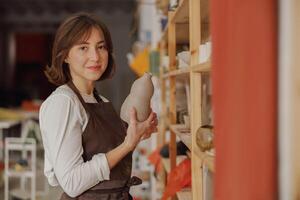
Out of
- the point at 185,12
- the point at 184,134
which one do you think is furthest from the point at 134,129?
the point at 185,12

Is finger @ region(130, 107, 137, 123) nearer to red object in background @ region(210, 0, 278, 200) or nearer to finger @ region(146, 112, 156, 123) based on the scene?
finger @ region(146, 112, 156, 123)

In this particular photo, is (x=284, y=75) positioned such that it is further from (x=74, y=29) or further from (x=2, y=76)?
(x=2, y=76)

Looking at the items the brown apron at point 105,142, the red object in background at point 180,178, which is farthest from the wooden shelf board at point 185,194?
the brown apron at point 105,142

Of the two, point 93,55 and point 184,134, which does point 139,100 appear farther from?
point 184,134

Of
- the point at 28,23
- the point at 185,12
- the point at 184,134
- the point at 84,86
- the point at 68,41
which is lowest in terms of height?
the point at 184,134

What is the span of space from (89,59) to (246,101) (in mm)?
545

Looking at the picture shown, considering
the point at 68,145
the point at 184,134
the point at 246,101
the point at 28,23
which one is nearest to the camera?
the point at 246,101

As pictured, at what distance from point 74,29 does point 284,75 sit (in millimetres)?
661

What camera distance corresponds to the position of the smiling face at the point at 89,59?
4.41ft

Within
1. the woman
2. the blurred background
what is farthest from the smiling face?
the blurred background

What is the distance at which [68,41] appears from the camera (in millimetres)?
1345

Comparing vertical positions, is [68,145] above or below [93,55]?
below

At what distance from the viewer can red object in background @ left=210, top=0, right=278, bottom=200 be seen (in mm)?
953

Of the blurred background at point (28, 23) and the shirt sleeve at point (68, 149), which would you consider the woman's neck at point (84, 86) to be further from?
the blurred background at point (28, 23)
